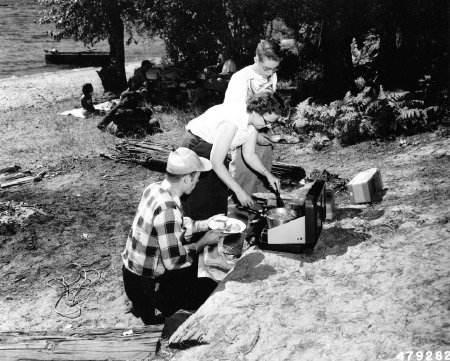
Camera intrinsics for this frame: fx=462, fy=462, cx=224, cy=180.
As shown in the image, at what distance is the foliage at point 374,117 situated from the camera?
8727mm

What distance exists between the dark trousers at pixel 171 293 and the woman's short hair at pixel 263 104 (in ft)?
5.61

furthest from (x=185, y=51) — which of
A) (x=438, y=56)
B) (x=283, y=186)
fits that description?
(x=283, y=186)

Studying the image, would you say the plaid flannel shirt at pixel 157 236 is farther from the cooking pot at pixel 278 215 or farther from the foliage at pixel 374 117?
the foliage at pixel 374 117

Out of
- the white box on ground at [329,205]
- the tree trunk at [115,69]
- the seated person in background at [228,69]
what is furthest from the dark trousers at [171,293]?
the tree trunk at [115,69]

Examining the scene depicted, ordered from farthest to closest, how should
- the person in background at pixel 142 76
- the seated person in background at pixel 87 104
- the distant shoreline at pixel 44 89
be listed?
the distant shoreline at pixel 44 89 < the person in background at pixel 142 76 < the seated person in background at pixel 87 104

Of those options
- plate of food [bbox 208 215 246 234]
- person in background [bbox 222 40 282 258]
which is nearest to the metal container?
plate of food [bbox 208 215 246 234]

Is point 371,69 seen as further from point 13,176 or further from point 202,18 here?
point 13,176

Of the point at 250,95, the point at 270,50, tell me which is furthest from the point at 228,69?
the point at 250,95

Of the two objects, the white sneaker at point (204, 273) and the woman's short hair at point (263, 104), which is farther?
the white sneaker at point (204, 273)

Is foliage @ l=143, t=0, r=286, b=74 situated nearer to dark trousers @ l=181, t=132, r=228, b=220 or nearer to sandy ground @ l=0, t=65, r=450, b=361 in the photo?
sandy ground @ l=0, t=65, r=450, b=361

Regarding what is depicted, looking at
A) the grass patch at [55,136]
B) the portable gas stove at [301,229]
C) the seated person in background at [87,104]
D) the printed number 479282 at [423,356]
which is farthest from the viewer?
the seated person in background at [87,104]

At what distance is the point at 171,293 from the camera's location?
4.75 meters

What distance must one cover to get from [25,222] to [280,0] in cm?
1001

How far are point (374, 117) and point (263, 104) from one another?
5.39 metres
